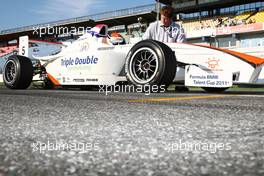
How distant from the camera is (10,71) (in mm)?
6469

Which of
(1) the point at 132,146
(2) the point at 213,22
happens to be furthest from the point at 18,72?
(2) the point at 213,22

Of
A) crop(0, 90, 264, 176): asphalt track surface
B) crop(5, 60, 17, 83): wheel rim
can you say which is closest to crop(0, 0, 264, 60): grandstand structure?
crop(5, 60, 17, 83): wheel rim

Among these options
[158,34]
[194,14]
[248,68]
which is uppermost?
[194,14]

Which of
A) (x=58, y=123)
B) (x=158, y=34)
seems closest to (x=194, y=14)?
(x=158, y=34)

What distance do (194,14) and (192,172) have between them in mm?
30701

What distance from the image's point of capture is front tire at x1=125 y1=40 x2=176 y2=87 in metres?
4.18

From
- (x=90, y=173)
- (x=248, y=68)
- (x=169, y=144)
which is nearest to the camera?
(x=90, y=173)

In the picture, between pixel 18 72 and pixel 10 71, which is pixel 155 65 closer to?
pixel 18 72

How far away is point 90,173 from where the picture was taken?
710 mm

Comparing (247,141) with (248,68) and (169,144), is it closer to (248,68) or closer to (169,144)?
(169,144)

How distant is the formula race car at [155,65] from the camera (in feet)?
13.7

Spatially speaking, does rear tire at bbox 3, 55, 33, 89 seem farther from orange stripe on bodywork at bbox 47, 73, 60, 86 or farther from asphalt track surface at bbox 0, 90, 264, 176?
asphalt track surface at bbox 0, 90, 264, 176

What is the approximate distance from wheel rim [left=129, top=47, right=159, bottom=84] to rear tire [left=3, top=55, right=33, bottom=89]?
2.51 metres

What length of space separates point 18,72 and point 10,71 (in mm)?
417
